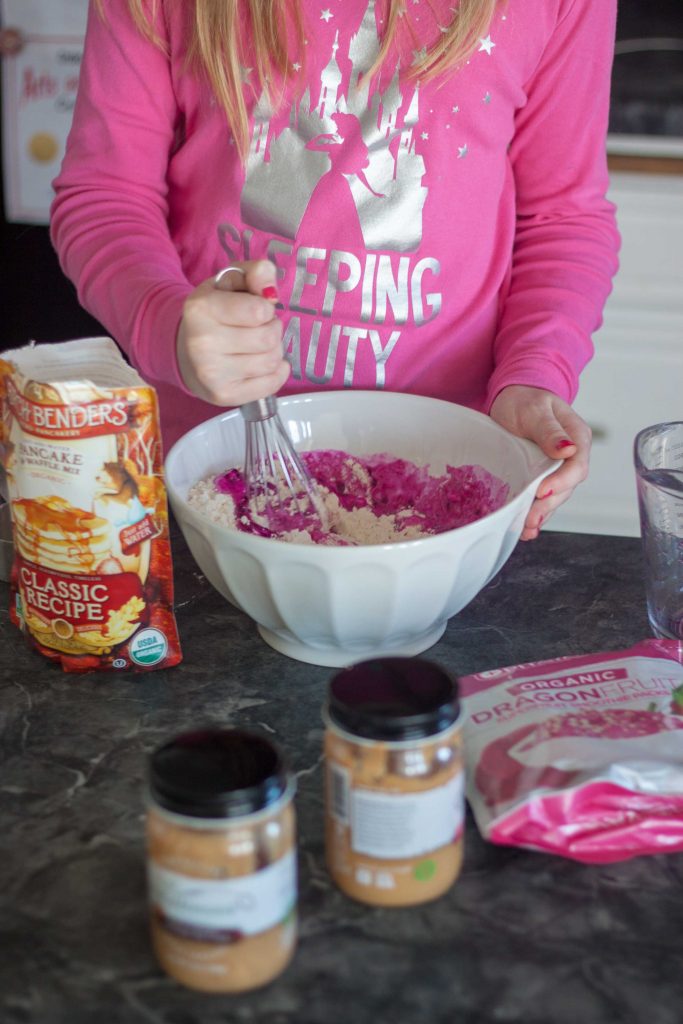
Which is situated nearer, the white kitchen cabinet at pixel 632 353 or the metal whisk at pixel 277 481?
the metal whisk at pixel 277 481

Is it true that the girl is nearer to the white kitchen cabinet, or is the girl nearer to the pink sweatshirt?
the pink sweatshirt

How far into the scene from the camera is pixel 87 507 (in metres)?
0.76

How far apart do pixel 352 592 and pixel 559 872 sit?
23 centimetres

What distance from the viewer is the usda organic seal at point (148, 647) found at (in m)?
0.81

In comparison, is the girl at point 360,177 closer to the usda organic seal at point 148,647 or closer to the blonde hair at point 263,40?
the blonde hair at point 263,40

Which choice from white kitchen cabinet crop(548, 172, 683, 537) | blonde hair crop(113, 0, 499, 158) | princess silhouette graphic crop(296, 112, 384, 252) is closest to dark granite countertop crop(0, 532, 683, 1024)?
princess silhouette graphic crop(296, 112, 384, 252)

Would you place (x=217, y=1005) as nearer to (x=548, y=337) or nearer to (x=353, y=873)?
(x=353, y=873)

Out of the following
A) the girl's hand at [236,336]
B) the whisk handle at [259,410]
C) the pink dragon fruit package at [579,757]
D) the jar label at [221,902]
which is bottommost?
the pink dragon fruit package at [579,757]

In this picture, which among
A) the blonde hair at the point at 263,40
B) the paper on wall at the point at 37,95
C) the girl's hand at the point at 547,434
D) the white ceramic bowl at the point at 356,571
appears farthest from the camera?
the paper on wall at the point at 37,95

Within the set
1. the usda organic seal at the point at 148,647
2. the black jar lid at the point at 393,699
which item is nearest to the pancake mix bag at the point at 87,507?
the usda organic seal at the point at 148,647

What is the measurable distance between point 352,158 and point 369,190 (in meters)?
0.03

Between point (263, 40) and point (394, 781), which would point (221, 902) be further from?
point (263, 40)

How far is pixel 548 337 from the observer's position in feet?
3.54

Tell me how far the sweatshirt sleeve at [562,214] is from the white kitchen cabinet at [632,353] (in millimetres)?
925
